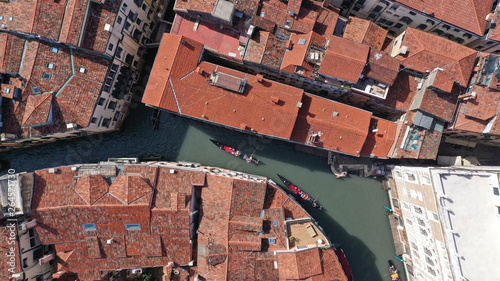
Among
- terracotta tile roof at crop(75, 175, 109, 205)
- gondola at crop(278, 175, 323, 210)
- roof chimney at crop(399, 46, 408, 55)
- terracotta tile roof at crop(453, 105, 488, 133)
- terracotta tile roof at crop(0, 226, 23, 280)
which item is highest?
roof chimney at crop(399, 46, 408, 55)

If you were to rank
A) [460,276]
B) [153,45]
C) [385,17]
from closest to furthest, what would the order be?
[460,276], [385,17], [153,45]

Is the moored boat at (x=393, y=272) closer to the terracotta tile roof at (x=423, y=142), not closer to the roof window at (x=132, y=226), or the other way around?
the terracotta tile roof at (x=423, y=142)

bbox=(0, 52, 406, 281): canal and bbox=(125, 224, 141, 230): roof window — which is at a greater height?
bbox=(0, 52, 406, 281): canal

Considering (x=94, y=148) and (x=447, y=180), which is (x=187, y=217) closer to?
(x=94, y=148)

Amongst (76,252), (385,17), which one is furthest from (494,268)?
(76,252)

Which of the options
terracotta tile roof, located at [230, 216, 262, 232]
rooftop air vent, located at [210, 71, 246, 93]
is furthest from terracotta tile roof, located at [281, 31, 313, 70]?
terracotta tile roof, located at [230, 216, 262, 232]

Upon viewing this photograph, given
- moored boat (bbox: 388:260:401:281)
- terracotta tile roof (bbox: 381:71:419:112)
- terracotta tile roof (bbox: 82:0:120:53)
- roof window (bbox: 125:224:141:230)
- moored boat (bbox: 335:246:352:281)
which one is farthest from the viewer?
→ moored boat (bbox: 388:260:401:281)

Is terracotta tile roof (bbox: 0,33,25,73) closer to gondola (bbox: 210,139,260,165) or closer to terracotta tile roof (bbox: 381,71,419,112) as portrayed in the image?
gondola (bbox: 210,139,260,165)

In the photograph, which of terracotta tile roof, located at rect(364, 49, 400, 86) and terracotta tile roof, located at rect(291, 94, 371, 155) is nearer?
terracotta tile roof, located at rect(364, 49, 400, 86)
